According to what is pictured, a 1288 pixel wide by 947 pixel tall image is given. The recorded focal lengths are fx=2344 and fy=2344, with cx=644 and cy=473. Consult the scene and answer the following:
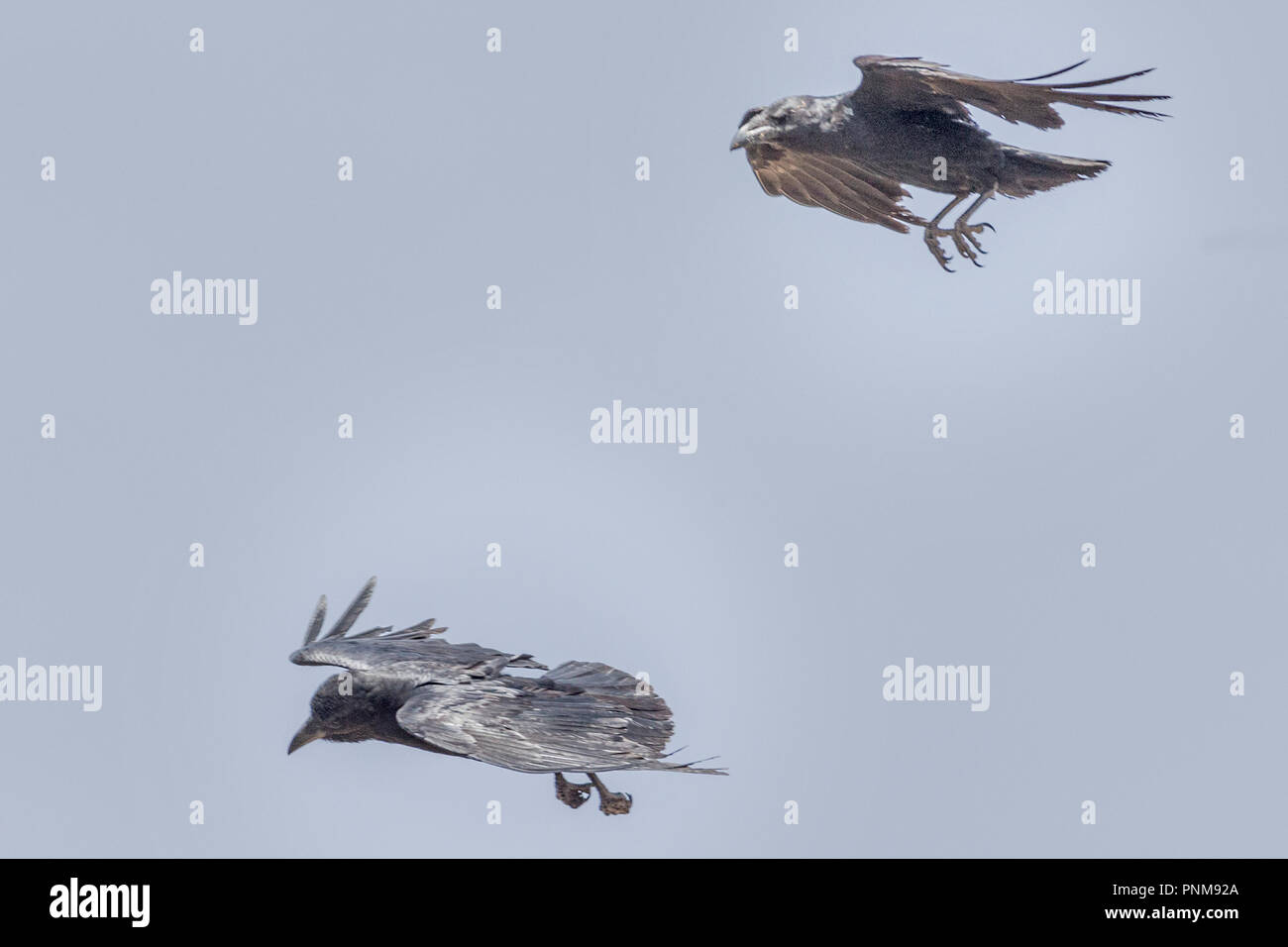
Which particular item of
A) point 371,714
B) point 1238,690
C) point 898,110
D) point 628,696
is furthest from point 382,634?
point 1238,690

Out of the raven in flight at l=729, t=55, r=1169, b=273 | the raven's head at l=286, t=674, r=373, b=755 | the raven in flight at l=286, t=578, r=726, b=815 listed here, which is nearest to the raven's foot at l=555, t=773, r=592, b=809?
the raven in flight at l=286, t=578, r=726, b=815

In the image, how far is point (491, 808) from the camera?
64.5 ft

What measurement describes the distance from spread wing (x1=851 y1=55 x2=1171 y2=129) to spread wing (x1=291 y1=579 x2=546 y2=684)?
4994 mm

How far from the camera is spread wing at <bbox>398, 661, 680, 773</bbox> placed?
15109 millimetres

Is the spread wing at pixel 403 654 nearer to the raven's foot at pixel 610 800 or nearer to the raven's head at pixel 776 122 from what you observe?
the raven's foot at pixel 610 800

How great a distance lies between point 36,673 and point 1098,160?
12.3 metres

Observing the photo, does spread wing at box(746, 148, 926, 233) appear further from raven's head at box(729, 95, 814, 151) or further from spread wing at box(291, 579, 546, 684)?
spread wing at box(291, 579, 546, 684)

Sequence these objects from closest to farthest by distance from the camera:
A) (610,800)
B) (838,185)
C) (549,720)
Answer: (549,720) → (610,800) → (838,185)

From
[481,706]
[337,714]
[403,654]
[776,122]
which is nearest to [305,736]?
[337,714]

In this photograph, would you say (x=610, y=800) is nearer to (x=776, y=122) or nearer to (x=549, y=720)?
(x=549, y=720)

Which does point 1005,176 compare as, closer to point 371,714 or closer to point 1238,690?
point 371,714

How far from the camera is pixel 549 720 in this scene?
629 inches

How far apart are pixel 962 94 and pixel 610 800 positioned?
226 inches

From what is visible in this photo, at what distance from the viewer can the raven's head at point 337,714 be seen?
17453 mm
